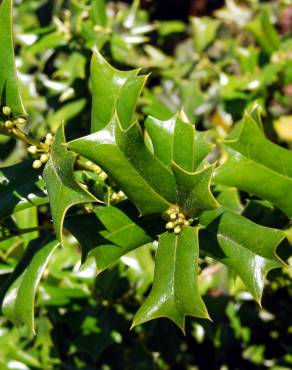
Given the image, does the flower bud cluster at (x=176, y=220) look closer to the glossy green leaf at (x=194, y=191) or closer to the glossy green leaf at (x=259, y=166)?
the glossy green leaf at (x=194, y=191)

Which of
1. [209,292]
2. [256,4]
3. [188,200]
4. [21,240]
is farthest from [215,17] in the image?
[188,200]

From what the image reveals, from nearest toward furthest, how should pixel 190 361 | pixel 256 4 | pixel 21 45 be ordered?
pixel 190 361
pixel 21 45
pixel 256 4

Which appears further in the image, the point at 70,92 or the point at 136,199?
the point at 70,92

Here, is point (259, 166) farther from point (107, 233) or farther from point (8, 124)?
point (8, 124)

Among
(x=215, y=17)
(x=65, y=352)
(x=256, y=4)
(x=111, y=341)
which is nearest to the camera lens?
(x=111, y=341)

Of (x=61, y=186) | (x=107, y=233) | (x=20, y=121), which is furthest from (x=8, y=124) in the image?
(x=107, y=233)

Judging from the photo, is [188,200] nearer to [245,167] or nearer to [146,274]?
[245,167]

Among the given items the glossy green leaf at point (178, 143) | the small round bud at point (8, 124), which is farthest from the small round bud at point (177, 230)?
the small round bud at point (8, 124)

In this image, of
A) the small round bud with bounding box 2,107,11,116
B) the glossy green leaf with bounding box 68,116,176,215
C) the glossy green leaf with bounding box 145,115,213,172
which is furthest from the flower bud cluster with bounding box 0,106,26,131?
the glossy green leaf with bounding box 145,115,213,172
